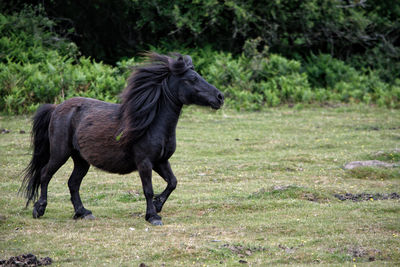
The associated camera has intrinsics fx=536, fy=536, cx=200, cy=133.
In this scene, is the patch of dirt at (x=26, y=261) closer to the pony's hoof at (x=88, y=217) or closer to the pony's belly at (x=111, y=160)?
the pony's hoof at (x=88, y=217)

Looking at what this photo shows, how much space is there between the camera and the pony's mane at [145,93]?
8.62 metres

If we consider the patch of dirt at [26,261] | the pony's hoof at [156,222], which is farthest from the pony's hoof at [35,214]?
the patch of dirt at [26,261]

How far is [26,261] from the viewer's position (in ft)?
21.4

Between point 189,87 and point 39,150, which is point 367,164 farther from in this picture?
point 39,150

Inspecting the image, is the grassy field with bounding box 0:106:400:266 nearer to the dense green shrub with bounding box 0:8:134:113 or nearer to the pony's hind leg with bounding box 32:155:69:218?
the pony's hind leg with bounding box 32:155:69:218

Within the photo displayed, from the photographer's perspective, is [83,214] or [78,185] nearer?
[83,214]

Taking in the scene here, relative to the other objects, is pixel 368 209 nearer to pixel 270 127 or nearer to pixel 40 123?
pixel 40 123

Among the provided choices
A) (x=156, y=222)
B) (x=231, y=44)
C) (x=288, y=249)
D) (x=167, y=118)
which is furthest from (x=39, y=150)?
(x=231, y=44)

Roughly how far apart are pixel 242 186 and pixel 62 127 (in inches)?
172

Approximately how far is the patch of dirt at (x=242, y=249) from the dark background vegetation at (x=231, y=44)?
1404 cm

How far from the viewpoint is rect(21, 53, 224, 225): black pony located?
8.64m

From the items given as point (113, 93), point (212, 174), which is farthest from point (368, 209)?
point (113, 93)

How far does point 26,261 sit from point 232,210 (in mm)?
4089

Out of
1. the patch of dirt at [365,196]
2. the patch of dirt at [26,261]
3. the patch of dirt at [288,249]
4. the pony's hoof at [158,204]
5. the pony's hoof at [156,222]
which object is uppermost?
the patch of dirt at [288,249]
